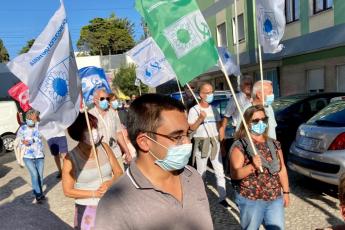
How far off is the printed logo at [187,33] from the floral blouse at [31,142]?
12.4 ft

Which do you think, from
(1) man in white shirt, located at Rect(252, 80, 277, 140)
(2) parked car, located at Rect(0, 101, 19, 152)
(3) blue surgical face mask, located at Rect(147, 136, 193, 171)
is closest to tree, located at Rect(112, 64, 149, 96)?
(2) parked car, located at Rect(0, 101, 19, 152)

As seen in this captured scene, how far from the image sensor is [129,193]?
72.4 inches

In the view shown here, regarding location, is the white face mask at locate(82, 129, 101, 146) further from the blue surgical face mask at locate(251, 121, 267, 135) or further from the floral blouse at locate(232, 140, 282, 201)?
the blue surgical face mask at locate(251, 121, 267, 135)

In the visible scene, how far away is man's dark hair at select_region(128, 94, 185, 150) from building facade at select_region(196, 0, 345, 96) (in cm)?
1291

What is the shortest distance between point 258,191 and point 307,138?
3202mm

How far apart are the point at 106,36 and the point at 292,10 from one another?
44.4 m

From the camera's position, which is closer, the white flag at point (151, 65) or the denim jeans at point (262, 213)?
the denim jeans at point (262, 213)

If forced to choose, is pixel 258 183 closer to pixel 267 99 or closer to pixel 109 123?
pixel 267 99

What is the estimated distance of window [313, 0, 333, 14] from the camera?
15657 mm

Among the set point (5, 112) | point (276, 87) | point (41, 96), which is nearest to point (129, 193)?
point (41, 96)

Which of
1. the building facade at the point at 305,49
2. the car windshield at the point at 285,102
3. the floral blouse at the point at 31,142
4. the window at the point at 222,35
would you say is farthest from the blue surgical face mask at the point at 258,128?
the window at the point at 222,35

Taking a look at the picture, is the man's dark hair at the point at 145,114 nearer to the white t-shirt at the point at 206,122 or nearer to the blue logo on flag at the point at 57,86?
the blue logo on flag at the point at 57,86

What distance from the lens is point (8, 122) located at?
15203mm

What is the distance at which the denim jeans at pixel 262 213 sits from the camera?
3523 mm
